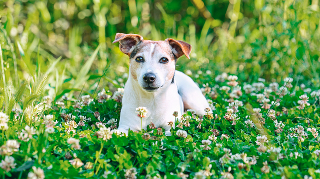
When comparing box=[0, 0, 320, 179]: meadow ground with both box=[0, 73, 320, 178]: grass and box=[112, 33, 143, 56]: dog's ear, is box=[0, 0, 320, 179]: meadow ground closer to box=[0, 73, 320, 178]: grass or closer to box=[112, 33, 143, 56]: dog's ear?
box=[0, 73, 320, 178]: grass

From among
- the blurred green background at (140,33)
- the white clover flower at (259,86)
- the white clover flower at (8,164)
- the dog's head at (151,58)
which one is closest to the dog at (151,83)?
the dog's head at (151,58)

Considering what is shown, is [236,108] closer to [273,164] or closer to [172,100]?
[172,100]

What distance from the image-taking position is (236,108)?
375cm

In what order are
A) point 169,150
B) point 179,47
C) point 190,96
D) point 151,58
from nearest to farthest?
point 169,150 < point 151,58 < point 179,47 < point 190,96

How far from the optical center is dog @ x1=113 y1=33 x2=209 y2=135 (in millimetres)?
3096

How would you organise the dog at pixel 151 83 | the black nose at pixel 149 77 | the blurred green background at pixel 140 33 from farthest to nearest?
the blurred green background at pixel 140 33
the dog at pixel 151 83
the black nose at pixel 149 77

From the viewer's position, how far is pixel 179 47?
336 cm

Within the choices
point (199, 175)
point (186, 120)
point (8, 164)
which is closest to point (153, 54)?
point (186, 120)

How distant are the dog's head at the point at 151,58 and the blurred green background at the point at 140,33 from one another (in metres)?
0.75

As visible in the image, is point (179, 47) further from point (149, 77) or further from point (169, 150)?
point (169, 150)

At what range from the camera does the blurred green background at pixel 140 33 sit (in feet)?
14.8

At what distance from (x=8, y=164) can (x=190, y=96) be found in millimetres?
2264

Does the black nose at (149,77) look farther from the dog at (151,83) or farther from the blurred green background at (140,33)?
the blurred green background at (140,33)

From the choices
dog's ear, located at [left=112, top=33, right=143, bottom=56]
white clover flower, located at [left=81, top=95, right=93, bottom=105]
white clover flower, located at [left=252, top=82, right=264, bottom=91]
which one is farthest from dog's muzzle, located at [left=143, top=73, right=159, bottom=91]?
white clover flower, located at [left=252, top=82, right=264, bottom=91]
